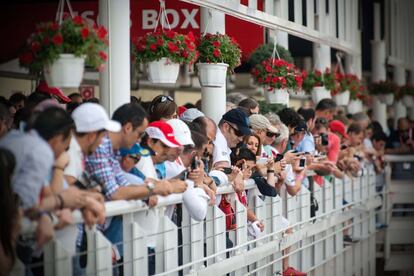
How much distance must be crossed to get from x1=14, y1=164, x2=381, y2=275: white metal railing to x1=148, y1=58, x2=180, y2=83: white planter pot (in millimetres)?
1143

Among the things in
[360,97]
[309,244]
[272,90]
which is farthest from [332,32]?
[309,244]

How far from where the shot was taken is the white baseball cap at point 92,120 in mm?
6855

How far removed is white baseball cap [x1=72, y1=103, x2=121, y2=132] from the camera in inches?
270

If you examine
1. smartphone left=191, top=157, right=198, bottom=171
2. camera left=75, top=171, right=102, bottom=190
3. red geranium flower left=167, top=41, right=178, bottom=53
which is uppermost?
red geranium flower left=167, top=41, right=178, bottom=53

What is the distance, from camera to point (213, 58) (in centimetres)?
1123

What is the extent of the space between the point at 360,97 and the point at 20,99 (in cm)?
914

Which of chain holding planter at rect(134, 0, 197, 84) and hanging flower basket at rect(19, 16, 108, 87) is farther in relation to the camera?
chain holding planter at rect(134, 0, 197, 84)

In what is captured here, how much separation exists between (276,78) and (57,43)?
6.21 m

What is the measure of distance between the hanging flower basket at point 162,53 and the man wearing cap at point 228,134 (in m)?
0.64

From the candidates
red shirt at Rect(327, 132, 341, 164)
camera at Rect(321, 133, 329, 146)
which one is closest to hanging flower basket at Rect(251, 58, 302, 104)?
camera at Rect(321, 133, 329, 146)

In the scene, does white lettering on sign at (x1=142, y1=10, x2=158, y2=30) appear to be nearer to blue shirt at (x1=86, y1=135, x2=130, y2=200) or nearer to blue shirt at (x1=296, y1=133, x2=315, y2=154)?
blue shirt at (x1=296, y1=133, x2=315, y2=154)

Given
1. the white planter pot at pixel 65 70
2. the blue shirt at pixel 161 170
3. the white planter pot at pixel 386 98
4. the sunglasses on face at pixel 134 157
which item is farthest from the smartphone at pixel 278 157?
the white planter pot at pixel 386 98

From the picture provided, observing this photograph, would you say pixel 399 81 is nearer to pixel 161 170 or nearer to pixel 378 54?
pixel 378 54

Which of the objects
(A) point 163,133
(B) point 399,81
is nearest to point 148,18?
(A) point 163,133
